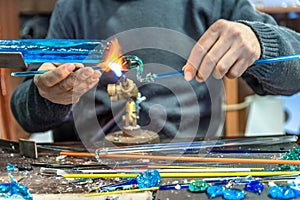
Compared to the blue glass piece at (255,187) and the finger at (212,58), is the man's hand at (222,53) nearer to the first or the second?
the finger at (212,58)

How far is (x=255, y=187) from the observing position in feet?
1.81

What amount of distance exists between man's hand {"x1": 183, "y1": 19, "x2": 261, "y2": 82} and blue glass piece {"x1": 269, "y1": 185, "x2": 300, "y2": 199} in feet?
0.69

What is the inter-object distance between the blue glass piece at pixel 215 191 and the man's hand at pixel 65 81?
255 millimetres

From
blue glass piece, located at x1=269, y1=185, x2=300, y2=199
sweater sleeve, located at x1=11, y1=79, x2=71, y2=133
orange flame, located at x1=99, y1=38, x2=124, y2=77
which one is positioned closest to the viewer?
blue glass piece, located at x1=269, y1=185, x2=300, y2=199

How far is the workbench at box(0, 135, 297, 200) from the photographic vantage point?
557 mm

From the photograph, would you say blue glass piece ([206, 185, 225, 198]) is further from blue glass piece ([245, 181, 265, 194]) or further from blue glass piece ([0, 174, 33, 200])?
blue glass piece ([0, 174, 33, 200])

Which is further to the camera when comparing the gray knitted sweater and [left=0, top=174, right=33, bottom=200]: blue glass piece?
the gray knitted sweater

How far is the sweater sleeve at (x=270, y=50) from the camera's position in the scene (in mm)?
752

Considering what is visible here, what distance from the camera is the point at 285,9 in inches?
66.0

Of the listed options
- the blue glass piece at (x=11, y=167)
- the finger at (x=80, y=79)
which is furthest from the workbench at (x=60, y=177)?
the finger at (x=80, y=79)

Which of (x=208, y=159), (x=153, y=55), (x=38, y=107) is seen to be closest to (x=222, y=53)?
(x=208, y=159)

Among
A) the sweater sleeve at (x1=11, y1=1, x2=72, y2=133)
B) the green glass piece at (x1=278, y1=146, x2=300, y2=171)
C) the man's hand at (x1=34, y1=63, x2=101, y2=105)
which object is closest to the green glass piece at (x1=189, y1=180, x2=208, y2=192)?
the green glass piece at (x1=278, y1=146, x2=300, y2=171)

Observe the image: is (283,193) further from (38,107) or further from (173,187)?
(38,107)

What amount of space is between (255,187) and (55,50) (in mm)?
321
